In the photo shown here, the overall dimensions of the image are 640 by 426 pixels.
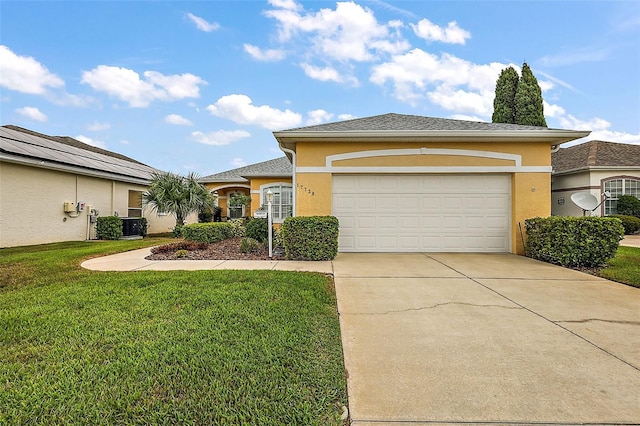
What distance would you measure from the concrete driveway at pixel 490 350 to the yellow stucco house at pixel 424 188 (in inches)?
128

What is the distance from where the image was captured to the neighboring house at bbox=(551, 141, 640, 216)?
14719 mm

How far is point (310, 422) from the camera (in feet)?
6.13

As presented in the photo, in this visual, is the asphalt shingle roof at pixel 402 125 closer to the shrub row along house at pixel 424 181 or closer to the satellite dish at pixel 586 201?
the shrub row along house at pixel 424 181

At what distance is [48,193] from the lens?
1118 cm

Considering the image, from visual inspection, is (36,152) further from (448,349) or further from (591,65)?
(591,65)

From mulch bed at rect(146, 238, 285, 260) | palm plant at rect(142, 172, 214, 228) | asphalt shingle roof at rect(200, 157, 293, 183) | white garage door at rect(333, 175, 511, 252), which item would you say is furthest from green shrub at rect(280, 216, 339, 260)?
palm plant at rect(142, 172, 214, 228)

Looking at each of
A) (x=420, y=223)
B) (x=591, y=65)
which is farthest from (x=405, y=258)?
(x=591, y=65)

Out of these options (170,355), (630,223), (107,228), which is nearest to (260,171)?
(107,228)

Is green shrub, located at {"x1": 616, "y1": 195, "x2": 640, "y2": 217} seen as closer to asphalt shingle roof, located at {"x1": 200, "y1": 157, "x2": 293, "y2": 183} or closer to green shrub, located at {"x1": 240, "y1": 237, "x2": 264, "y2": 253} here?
asphalt shingle roof, located at {"x1": 200, "y1": 157, "x2": 293, "y2": 183}

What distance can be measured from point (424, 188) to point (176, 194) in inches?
412

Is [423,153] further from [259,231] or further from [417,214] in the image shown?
[259,231]

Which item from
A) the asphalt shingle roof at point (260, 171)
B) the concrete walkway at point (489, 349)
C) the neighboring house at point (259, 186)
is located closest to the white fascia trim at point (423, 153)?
the concrete walkway at point (489, 349)

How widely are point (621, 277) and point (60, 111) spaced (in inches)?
890

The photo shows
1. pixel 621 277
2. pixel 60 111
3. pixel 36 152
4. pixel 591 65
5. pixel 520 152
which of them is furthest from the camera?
pixel 60 111
